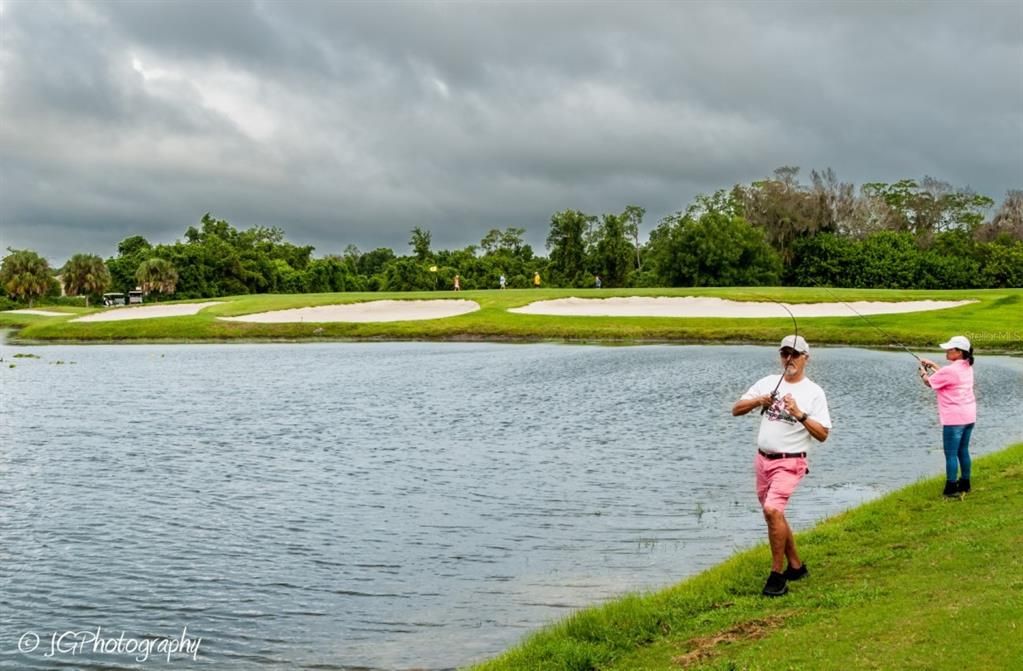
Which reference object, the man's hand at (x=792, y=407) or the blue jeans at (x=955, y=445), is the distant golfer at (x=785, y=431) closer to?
the man's hand at (x=792, y=407)

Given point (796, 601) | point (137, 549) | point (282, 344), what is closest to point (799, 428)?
point (796, 601)

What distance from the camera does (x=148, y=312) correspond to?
2847 inches

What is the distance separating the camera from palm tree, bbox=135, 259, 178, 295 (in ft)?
371

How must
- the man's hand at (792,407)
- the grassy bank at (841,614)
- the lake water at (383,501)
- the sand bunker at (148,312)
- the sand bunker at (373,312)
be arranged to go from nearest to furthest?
1. the grassy bank at (841,614)
2. the man's hand at (792,407)
3. the lake water at (383,501)
4. the sand bunker at (373,312)
5. the sand bunker at (148,312)

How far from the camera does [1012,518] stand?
11.5m

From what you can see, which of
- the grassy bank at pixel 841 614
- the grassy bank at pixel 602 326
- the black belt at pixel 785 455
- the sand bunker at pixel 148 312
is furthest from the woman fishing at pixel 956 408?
the sand bunker at pixel 148 312

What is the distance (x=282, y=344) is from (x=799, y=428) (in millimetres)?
48445

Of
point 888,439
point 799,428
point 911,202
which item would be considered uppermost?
point 911,202

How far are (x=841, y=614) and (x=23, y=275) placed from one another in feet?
408

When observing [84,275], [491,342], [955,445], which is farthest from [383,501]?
[84,275]

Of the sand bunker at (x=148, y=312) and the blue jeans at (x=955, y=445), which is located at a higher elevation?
the sand bunker at (x=148, y=312)

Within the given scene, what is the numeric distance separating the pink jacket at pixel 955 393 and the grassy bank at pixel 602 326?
32.7 meters

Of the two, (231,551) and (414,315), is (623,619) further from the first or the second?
(414,315)

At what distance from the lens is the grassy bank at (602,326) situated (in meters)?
48.7
